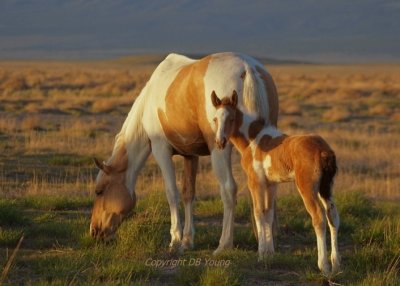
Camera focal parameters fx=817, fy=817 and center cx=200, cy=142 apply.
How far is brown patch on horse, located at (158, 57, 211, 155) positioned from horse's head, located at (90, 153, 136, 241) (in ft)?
2.97

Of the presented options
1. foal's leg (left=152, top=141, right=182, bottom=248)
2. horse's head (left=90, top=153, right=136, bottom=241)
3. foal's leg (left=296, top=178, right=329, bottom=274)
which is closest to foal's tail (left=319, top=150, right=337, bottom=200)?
foal's leg (left=296, top=178, right=329, bottom=274)

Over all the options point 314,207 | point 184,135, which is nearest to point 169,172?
point 184,135

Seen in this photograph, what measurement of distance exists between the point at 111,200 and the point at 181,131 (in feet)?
4.40

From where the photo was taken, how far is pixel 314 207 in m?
7.82

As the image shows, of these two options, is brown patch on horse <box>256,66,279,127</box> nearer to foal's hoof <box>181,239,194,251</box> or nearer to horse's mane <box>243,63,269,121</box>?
horse's mane <box>243,63,269,121</box>

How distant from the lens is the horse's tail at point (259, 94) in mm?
8891

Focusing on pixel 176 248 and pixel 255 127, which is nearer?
pixel 255 127

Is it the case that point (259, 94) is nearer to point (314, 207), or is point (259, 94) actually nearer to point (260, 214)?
point (260, 214)

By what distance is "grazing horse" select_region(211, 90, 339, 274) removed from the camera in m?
7.82

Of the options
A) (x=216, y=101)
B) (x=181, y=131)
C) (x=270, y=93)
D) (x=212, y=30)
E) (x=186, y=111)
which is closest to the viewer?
(x=216, y=101)

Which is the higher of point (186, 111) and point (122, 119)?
point (186, 111)

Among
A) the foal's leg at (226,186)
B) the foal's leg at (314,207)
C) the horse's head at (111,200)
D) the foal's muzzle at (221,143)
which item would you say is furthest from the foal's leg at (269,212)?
the horse's head at (111,200)

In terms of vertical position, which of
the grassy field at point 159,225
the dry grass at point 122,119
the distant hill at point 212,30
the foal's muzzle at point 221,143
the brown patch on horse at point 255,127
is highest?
the brown patch on horse at point 255,127

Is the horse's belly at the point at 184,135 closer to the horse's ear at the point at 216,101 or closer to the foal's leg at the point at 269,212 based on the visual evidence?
the horse's ear at the point at 216,101
